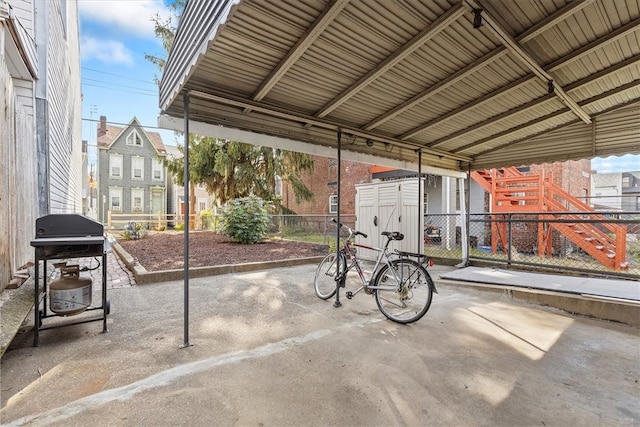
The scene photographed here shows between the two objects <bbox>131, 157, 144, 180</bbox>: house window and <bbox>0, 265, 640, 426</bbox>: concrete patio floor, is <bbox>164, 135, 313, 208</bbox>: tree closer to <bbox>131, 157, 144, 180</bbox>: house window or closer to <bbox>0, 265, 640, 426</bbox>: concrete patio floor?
<bbox>0, 265, 640, 426</bbox>: concrete patio floor

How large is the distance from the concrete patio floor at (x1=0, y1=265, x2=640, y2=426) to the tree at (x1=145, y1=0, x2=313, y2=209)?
981 centimetres

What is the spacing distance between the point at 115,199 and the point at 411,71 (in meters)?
24.0

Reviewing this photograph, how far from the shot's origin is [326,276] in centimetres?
470

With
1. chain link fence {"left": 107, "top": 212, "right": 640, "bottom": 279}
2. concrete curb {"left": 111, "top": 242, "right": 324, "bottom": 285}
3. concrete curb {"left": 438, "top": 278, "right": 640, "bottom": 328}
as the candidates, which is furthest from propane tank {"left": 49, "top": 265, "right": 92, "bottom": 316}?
chain link fence {"left": 107, "top": 212, "right": 640, "bottom": 279}

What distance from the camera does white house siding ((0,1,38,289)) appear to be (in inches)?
123

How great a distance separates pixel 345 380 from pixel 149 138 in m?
24.8

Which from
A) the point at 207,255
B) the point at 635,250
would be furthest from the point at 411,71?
the point at 635,250

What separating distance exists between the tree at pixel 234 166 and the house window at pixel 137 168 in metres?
9.74

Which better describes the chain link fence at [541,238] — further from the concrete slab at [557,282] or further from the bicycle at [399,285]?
the bicycle at [399,285]

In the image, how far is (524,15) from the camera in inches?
96.7

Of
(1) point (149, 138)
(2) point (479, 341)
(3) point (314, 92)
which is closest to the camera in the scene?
(2) point (479, 341)

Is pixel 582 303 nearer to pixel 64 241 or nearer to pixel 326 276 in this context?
pixel 326 276

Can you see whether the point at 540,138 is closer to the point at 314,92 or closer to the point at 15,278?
the point at 314,92

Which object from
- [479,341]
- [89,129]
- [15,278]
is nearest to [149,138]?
[89,129]
